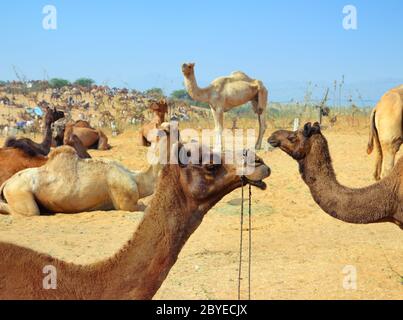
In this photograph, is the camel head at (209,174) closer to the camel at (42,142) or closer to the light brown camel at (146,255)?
the light brown camel at (146,255)

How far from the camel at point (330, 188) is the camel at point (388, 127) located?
406 cm

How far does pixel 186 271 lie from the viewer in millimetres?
6820

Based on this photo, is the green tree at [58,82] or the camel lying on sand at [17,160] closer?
the camel lying on sand at [17,160]

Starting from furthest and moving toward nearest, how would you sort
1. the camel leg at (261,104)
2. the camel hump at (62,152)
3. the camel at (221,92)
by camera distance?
the camel leg at (261,104) < the camel at (221,92) < the camel hump at (62,152)

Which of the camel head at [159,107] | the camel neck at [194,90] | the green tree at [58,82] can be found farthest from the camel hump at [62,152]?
the green tree at [58,82]

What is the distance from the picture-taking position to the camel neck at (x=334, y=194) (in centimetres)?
582

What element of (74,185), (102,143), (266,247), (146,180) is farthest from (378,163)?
(102,143)

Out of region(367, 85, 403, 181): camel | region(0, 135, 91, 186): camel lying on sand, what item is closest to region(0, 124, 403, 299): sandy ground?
region(0, 135, 91, 186): camel lying on sand

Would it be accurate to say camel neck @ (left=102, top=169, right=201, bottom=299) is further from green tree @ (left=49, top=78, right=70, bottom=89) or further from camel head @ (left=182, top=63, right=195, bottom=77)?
green tree @ (left=49, top=78, right=70, bottom=89)

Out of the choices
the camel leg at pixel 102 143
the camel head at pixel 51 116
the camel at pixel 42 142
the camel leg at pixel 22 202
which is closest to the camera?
the camel leg at pixel 22 202

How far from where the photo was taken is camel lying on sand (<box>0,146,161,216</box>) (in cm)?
928

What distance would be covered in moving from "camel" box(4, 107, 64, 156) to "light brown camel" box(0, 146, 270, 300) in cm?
729

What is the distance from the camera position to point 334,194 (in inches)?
231
